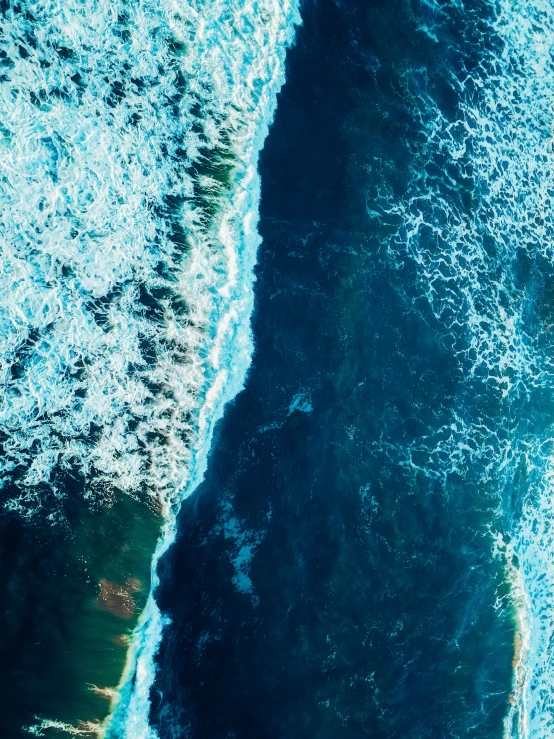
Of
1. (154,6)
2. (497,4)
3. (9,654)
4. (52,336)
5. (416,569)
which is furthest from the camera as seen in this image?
(497,4)

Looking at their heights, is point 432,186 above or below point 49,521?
above

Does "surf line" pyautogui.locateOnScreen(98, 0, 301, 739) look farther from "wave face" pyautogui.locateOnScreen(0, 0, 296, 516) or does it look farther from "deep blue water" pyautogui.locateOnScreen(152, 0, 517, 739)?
"deep blue water" pyautogui.locateOnScreen(152, 0, 517, 739)

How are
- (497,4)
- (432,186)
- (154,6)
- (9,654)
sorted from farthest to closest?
(497,4) → (432,186) → (154,6) → (9,654)

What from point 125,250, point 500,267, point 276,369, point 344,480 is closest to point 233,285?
point 276,369

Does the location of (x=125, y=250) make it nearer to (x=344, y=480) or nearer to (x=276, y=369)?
(x=276, y=369)

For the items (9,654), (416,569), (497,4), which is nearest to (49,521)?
(9,654)

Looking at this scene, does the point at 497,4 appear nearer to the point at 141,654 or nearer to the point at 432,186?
the point at 432,186

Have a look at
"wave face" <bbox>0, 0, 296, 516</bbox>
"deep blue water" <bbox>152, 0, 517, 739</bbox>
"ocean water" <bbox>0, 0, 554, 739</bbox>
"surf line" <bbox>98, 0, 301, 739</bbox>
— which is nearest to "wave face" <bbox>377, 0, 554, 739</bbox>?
"ocean water" <bbox>0, 0, 554, 739</bbox>
